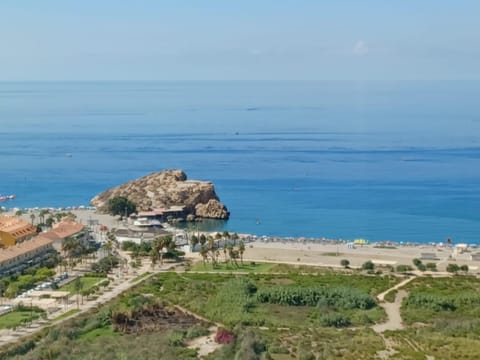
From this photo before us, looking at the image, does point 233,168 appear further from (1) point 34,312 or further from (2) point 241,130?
(1) point 34,312

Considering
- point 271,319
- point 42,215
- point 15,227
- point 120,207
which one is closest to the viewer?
point 271,319

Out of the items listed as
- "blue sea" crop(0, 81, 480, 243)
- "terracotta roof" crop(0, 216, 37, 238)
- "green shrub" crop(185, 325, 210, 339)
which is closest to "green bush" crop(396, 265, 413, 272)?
"blue sea" crop(0, 81, 480, 243)

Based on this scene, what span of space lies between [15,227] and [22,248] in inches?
244

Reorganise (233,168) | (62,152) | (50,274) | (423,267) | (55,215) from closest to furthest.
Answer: (50,274) → (423,267) → (55,215) → (233,168) → (62,152)

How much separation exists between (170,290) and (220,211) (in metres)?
32.3

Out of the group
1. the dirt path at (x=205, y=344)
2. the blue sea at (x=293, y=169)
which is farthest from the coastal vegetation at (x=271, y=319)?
the blue sea at (x=293, y=169)

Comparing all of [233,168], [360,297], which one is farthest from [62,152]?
[360,297]

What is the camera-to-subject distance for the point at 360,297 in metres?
39.7

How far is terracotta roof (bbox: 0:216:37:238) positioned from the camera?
185 ft

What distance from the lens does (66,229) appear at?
58.8 m

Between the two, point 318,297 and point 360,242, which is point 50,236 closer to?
point 318,297

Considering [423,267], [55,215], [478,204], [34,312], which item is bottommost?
[34,312]

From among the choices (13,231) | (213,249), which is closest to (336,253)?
(213,249)

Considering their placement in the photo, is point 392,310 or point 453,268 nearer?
point 392,310
